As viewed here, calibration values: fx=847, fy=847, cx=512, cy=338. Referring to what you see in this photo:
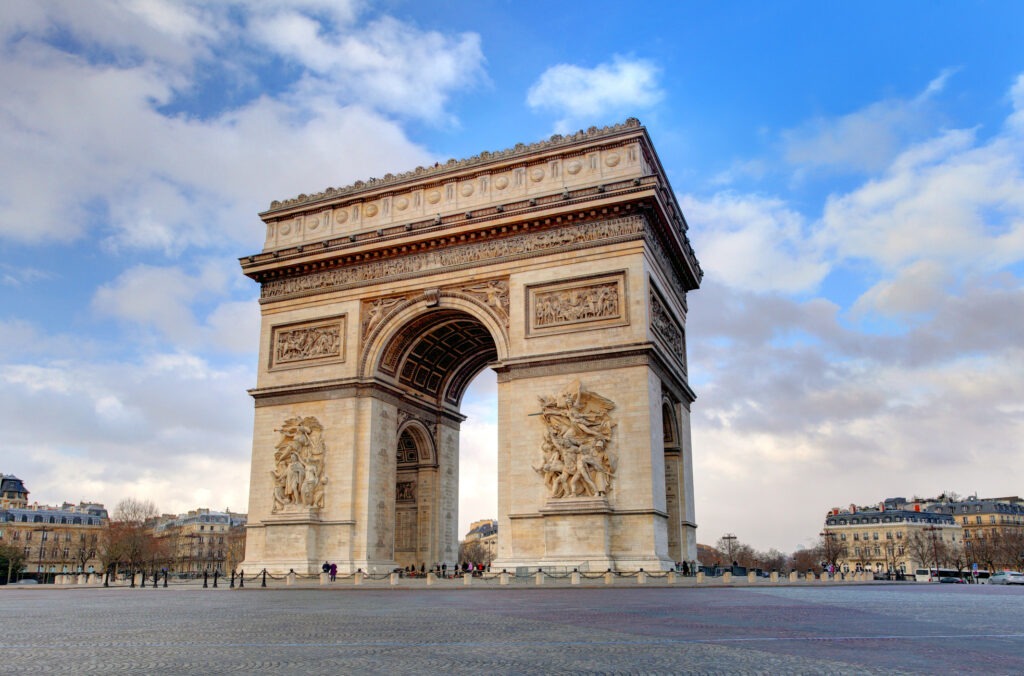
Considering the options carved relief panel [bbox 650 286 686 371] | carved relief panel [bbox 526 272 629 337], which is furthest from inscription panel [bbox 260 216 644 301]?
carved relief panel [bbox 650 286 686 371]

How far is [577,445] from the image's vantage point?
2350cm

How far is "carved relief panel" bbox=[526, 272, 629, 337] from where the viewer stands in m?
24.4

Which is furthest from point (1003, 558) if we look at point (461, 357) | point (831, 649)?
point (831, 649)

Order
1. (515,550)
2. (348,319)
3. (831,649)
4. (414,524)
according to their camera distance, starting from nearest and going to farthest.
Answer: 1. (831,649)
2. (515,550)
3. (348,319)
4. (414,524)

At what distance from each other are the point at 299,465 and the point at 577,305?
1020cm

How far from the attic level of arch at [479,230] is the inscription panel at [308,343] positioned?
1.91 meters

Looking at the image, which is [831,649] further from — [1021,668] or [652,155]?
[652,155]

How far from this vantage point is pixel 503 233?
86.3 ft

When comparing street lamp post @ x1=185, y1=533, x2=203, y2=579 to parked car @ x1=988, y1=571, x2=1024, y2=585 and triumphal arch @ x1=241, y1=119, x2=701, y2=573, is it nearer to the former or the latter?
triumphal arch @ x1=241, y1=119, x2=701, y2=573

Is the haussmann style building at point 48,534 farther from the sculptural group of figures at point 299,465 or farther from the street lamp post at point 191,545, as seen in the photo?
the sculptural group of figures at point 299,465

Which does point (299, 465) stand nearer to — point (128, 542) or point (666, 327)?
point (666, 327)

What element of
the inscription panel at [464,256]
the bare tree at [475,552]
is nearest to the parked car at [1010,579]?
the inscription panel at [464,256]

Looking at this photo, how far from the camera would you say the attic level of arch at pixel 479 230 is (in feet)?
81.0

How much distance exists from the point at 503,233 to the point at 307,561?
11724 millimetres
